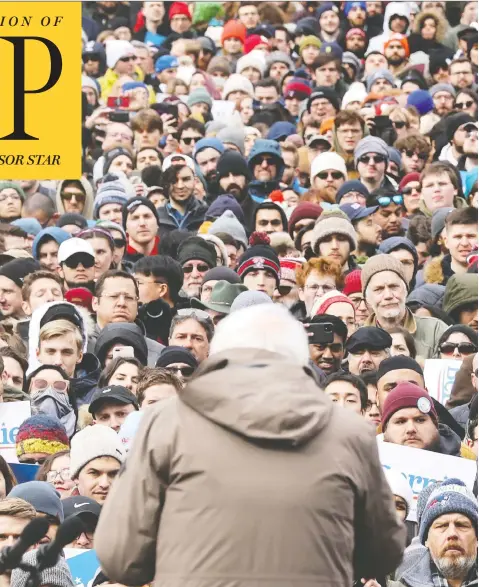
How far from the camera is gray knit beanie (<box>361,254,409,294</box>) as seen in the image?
13.3 m

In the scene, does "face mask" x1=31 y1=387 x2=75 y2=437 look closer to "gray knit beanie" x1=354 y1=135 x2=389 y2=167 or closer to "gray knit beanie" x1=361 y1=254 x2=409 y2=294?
"gray knit beanie" x1=361 y1=254 x2=409 y2=294

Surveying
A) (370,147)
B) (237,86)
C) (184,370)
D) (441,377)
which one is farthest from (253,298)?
(237,86)

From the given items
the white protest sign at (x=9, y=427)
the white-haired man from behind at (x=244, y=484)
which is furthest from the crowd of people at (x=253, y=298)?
the white protest sign at (x=9, y=427)

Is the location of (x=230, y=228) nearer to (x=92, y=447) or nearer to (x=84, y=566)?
(x=92, y=447)

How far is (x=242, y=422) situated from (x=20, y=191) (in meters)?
11.8

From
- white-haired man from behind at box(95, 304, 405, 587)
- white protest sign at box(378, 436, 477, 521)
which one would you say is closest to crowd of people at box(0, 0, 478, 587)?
white-haired man from behind at box(95, 304, 405, 587)

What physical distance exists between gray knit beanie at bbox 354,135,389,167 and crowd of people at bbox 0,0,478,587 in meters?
0.02

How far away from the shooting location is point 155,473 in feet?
17.5

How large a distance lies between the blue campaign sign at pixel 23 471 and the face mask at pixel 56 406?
109 cm

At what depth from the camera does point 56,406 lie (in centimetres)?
1141

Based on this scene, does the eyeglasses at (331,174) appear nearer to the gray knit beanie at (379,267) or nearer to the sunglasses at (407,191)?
the sunglasses at (407,191)

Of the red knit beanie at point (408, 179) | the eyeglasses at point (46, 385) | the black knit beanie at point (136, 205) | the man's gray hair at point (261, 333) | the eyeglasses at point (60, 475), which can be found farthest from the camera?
the red knit beanie at point (408, 179)

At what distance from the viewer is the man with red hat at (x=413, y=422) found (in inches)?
407

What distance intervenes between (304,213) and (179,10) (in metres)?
9.28
